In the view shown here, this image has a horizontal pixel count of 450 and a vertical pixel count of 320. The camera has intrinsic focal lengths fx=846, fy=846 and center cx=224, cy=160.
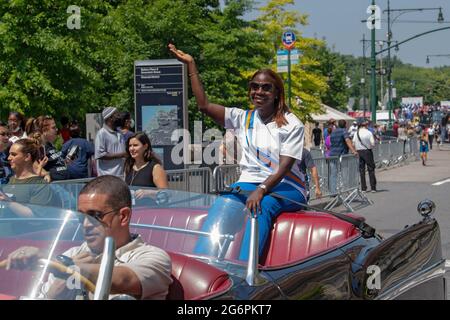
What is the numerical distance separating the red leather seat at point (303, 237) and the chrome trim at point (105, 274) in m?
2.16

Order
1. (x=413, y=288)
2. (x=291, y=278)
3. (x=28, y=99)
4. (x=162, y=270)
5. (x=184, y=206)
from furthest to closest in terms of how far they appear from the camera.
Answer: (x=28, y=99)
(x=413, y=288)
(x=184, y=206)
(x=291, y=278)
(x=162, y=270)

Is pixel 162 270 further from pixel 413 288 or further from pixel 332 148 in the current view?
pixel 332 148

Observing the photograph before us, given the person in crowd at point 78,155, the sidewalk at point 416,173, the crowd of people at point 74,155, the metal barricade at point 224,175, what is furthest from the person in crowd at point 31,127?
the sidewalk at point 416,173

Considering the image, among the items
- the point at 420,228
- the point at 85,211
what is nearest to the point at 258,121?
the point at 420,228

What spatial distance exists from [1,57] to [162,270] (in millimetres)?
14765

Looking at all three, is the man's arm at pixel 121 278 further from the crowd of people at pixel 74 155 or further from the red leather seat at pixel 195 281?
the crowd of people at pixel 74 155

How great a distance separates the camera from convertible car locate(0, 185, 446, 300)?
2922mm

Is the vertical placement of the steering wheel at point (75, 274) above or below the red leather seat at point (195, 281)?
above

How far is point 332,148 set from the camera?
60.2 ft

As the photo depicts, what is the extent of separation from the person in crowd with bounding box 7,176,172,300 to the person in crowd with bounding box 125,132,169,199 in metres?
4.29

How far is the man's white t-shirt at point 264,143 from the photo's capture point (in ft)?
17.4

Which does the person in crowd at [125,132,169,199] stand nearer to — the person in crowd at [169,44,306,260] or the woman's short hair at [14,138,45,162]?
the woman's short hair at [14,138,45,162]

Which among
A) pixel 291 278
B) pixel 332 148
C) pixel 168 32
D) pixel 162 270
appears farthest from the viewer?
pixel 168 32

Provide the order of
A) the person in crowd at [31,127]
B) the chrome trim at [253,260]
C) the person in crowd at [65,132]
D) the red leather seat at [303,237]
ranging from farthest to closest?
the person in crowd at [65,132] < the person in crowd at [31,127] < the red leather seat at [303,237] < the chrome trim at [253,260]
